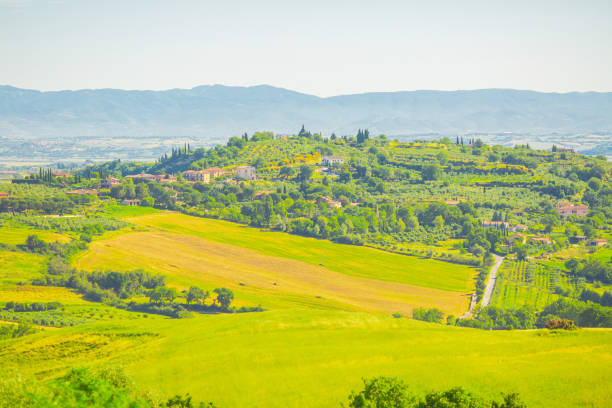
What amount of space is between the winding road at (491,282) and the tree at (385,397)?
57.5 m

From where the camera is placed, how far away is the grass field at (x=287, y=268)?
285 ft

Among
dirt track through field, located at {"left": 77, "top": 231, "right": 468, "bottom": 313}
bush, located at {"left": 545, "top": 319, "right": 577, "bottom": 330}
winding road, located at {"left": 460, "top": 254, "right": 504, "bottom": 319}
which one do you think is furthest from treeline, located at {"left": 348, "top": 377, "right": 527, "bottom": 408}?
dirt track through field, located at {"left": 77, "top": 231, "right": 468, "bottom": 313}

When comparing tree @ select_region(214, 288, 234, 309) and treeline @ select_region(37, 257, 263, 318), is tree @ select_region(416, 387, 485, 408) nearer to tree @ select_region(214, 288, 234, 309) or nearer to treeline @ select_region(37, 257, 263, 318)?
treeline @ select_region(37, 257, 263, 318)

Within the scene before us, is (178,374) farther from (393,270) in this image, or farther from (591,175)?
(591,175)

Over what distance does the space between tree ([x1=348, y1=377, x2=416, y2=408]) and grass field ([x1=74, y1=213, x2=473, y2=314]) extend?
51.3 meters

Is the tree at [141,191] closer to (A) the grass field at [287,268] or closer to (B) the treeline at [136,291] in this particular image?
(A) the grass field at [287,268]

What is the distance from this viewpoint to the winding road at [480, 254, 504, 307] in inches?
3383

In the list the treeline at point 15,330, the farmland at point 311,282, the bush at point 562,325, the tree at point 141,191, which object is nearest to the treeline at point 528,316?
the farmland at point 311,282

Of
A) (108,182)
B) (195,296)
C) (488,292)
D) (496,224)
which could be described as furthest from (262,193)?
(488,292)

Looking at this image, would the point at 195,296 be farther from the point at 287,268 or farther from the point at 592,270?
the point at 592,270

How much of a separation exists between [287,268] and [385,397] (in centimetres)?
7516

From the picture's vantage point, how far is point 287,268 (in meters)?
104

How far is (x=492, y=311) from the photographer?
250 ft

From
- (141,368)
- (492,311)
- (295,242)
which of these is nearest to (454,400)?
(141,368)
